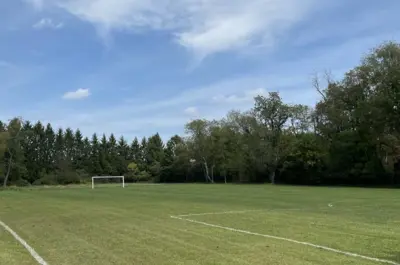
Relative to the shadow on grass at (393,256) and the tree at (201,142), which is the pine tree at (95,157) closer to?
the tree at (201,142)

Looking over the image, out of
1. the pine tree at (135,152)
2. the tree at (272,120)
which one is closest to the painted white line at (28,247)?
the tree at (272,120)

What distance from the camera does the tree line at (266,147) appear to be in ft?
187

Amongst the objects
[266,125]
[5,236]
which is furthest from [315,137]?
[5,236]

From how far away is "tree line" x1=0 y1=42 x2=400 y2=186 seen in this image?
56.9 m

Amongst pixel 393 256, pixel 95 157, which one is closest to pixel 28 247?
pixel 393 256

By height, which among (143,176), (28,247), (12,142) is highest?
(12,142)

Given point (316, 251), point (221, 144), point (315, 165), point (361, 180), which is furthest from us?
point (221, 144)

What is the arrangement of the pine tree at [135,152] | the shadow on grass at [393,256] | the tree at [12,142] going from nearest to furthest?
the shadow on grass at [393,256], the tree at [12,142], the pine tree at [135,152]

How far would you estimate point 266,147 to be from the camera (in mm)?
77188

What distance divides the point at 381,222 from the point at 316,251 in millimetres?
6441

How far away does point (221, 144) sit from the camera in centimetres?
9350

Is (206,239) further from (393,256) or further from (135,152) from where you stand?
(135,152)

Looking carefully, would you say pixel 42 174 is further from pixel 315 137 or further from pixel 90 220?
pixel 90 220

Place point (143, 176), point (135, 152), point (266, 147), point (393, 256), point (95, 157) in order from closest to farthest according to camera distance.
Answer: point (393, 256) < point (266, 147) < point (143, 176) < point (95, 157) < point (135, 152)
